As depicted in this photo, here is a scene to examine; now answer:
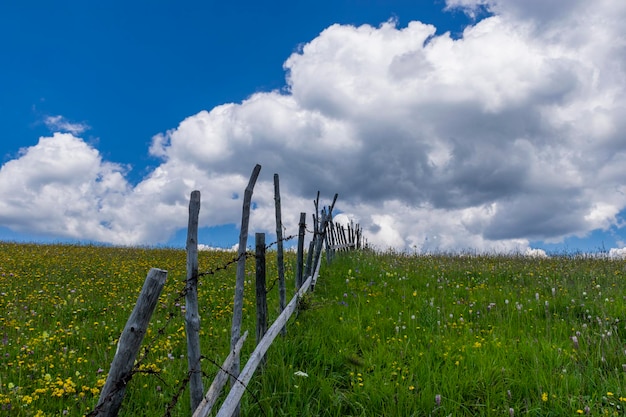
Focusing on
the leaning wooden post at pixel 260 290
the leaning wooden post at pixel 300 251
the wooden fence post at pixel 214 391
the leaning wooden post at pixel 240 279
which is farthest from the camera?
the leaning wooden post at pixel 300 251

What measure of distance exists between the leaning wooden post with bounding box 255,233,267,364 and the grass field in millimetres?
542

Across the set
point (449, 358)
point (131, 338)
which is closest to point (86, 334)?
point (449, 358)

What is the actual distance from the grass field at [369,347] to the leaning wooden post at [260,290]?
1.78ft

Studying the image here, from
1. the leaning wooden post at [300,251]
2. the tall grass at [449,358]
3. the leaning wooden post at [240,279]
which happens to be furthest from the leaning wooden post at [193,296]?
the leaning wooden post at [300,251]

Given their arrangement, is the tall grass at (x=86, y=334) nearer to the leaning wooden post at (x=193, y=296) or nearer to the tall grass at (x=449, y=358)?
the leaning wooden post at (x=193, y=296)

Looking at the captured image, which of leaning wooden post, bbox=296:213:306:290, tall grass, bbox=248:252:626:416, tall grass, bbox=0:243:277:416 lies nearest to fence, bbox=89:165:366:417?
tall grass, bbox=0:243:277:416

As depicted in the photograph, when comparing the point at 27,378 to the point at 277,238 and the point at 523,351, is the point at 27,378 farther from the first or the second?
the point at 523,351

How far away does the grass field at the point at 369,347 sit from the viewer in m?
5.26

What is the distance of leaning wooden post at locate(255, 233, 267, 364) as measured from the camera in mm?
5539

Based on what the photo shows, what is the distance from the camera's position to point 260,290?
5.54 metres

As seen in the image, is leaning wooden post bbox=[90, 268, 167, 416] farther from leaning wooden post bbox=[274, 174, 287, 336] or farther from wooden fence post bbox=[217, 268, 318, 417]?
leaning wooden post bbox=[274, 174, 287, 336]

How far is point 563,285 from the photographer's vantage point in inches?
454

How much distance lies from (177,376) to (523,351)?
4.84 m

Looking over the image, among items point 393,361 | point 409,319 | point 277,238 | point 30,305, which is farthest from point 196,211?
point 30,305
